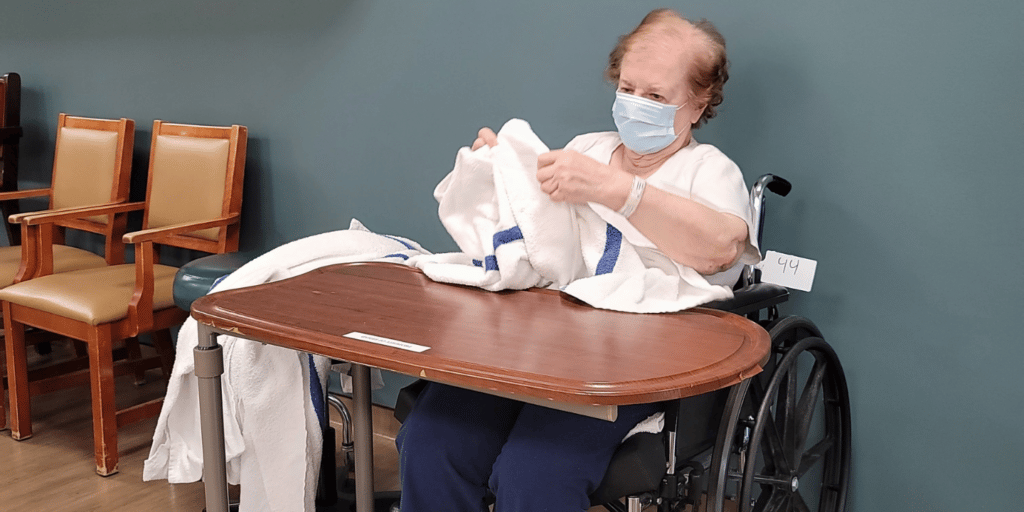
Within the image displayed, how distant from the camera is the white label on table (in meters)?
1.17

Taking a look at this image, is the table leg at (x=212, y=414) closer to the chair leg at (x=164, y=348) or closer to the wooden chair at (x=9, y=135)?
the chair leg at (x=164, y=348)

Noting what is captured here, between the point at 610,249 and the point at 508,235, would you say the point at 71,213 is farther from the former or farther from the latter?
the point at 610,249

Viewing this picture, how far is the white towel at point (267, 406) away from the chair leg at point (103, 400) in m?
0.46

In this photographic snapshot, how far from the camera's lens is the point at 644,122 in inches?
60.9

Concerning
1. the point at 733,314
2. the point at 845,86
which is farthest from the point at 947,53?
the point at 733,314

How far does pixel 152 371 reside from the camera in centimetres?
314

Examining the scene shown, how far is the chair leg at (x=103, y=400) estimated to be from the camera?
7.48 ft

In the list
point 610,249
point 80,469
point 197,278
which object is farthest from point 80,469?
point 610,249

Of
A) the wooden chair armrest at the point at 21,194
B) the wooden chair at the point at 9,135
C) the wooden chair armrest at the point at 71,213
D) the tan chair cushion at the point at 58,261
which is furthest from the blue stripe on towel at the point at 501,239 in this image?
the wooden chair at the point at 9,135

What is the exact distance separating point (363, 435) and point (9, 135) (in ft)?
7.80

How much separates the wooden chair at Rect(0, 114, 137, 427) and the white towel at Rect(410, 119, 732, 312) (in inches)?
69.7

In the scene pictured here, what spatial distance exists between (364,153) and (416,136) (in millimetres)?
204

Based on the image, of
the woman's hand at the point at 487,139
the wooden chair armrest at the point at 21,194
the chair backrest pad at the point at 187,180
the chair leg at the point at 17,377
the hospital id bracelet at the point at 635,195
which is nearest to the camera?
the hospital id bracelet at the point at 635,195

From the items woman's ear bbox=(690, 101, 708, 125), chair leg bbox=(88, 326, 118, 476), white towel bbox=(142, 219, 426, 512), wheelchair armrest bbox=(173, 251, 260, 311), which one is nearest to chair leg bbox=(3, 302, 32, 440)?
chair leg bbox=(88, 326, 118, 476)
